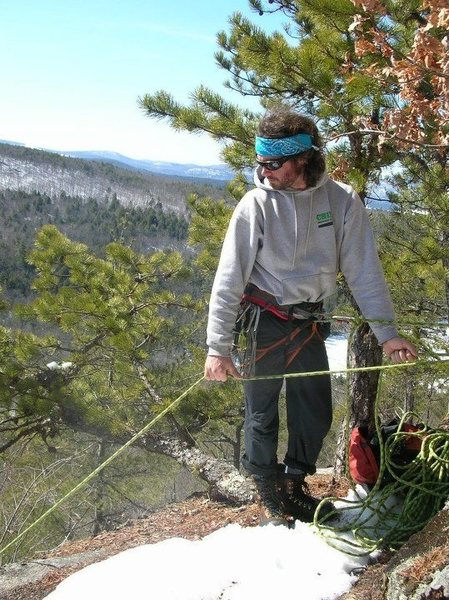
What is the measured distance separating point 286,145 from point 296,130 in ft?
0.26

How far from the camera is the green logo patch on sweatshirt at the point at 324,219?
8.10ft

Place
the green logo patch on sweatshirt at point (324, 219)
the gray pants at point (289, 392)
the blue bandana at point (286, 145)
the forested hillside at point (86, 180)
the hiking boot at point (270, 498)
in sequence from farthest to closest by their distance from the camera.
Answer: the forested hillside at point (86, 180)
the hiking boot at point (270, 498)
the gray pants at point (289, 392)
the green logo patch on sweatshirt at point (324, 219)
the blue bandana at point (286, 145)

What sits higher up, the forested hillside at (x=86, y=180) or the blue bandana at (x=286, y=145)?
the forested hillside at (x=86, y=180)

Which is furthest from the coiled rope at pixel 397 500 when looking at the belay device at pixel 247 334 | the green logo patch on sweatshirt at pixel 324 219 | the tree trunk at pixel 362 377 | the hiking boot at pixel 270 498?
the green logo patch on sweatshirt at pixel 324 219

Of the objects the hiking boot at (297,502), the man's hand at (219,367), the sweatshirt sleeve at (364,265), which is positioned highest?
the sweatshirt sleeve at (364,265)

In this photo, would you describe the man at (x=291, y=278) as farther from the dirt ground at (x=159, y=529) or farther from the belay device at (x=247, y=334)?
the dirt ground at (x=159, y=529)

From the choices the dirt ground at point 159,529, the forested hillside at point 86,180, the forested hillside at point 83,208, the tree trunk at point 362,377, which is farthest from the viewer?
the forested hillside at point 86,180

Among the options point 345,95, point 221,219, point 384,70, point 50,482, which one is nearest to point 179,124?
point 221,219

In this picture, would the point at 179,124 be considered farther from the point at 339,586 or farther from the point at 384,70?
the point at 339,586

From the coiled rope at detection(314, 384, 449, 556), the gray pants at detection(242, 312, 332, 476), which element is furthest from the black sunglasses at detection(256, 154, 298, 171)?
the coiled rope at detection(314, 384, 449, 556)

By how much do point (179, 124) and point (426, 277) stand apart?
3041mm

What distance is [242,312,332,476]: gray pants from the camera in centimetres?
259

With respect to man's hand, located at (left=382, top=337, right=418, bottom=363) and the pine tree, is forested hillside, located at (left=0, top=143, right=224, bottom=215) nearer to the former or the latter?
the pine tree

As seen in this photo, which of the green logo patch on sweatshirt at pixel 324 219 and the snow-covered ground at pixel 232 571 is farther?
the green logo patch on sweatshirt at pixel 324 219
